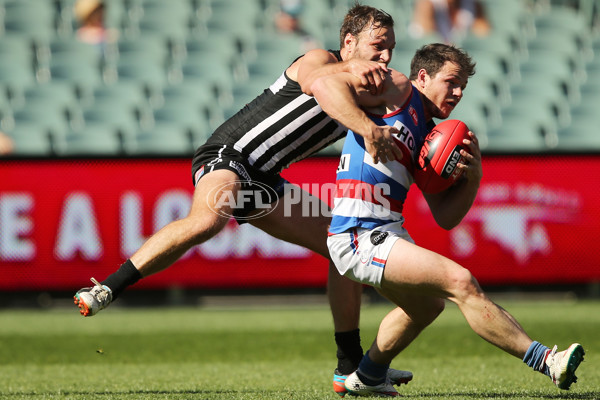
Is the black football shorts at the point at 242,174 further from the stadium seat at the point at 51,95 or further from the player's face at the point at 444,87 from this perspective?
the stadium seat at the point at 51,95

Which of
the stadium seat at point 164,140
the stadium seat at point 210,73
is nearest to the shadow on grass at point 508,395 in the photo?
Result: the stadium seat at point 164,140

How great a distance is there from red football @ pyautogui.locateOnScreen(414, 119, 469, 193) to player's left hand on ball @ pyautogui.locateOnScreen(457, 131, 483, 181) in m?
0.02

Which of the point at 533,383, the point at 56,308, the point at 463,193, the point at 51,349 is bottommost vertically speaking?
the point at 56,308

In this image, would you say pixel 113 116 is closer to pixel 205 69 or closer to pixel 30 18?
pixel 205 69

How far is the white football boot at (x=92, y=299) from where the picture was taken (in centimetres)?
431

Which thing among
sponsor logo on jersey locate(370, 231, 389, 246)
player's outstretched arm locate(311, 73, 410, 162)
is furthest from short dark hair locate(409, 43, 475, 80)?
sponsor logo on jersey locate(370, 231, 389, 246)

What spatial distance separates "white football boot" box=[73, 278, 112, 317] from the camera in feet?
14.1

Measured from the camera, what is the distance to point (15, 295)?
9539 mm

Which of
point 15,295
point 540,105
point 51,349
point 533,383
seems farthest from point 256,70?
point 533,383

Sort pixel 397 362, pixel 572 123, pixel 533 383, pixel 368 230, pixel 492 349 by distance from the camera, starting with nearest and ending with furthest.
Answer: pixel 368 230 < pixel 533 383 < pixel 397 362 < pixel 492 349 < pixel 572 123

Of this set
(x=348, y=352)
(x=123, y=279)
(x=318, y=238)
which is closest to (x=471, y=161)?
(x=318, y=238)

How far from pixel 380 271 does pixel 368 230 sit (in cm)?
22

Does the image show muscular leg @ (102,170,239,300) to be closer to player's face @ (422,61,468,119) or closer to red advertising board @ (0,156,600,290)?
player's face @ (422,61,468,119)

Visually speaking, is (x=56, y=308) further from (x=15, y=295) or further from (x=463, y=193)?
(x=463, y=193)
